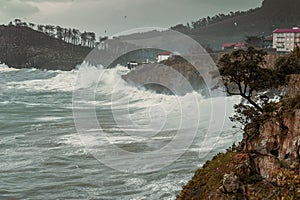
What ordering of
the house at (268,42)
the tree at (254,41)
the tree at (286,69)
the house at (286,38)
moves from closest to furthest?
the tree at (286,69)
the house at (286,38)
the tree at (254,41)
the house at (268,42)

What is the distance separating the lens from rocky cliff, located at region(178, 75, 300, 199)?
27.6ft

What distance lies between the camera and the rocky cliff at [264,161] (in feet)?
27.6

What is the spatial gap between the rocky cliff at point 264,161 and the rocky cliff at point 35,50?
95969 millimetres

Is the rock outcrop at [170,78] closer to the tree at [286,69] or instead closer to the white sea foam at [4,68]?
the tree at [286,69]

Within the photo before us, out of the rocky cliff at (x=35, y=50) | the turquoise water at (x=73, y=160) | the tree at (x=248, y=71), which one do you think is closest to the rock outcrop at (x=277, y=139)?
the tree at (x=248, y=71)

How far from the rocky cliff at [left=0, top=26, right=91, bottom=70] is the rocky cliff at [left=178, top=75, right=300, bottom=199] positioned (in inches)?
3778

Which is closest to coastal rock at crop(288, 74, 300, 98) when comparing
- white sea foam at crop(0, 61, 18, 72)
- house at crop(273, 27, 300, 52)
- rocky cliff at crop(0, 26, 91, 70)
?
house at crop(273, 27, 300, 52)

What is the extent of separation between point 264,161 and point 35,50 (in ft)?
414

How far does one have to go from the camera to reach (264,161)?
9.07 m

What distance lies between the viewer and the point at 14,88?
59.7 m

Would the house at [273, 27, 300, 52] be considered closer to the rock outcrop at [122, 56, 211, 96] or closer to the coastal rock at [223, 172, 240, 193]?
the rock outcrop at [122, 56, 211, 96]

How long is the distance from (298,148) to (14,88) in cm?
5564

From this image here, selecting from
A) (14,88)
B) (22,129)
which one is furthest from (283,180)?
(14,88)

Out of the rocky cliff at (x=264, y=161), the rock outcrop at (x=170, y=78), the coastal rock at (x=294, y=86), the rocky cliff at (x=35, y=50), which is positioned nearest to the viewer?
the rocky cliff at (x=264, y=161)
